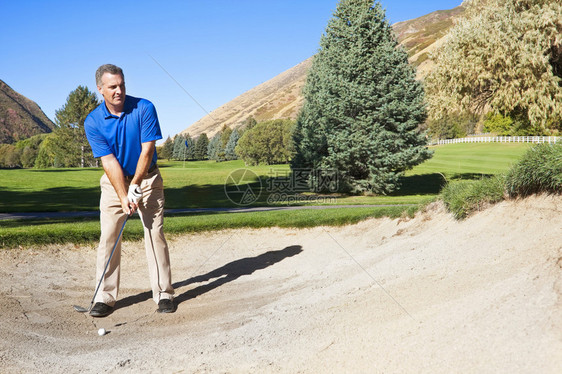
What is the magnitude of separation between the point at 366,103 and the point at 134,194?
54.3ft

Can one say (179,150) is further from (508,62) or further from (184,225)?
(184,225)

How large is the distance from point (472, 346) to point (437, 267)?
1.93m

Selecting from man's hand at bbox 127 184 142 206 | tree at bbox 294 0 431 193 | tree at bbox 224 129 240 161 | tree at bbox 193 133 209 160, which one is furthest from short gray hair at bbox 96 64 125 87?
tree at bbox 193 133 209 160

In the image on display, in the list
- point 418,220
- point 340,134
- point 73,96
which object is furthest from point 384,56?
point 73,96

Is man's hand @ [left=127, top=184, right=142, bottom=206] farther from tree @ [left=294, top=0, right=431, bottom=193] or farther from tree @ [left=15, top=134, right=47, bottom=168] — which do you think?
tree @ [left=15, top=134, right=47, bottom=168]

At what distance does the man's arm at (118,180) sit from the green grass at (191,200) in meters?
3.76

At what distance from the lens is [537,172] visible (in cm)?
573

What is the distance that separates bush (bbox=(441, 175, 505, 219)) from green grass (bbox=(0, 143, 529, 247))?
1.41 ft

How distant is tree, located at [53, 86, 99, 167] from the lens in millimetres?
65312

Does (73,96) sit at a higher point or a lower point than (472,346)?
higher

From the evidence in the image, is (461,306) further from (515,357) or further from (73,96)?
(73,96)

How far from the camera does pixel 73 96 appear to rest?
6525 centimetres

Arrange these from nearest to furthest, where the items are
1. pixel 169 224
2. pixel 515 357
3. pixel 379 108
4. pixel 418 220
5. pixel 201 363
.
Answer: pixel 515 357
pixel 201 363
pixel 418 220
pixel 169 224
pixel 379 108
